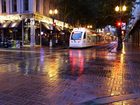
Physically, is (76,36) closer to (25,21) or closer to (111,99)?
(25,21)

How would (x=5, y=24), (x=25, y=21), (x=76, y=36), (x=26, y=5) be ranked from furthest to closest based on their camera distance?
1. (x=5, y=24)
2. (x=26, y=5)
3. (x=25, y=21)
4. (x=76, y=36)

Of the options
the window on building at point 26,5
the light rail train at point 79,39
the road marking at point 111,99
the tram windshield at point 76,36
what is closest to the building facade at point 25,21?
the window on building at point 26,5

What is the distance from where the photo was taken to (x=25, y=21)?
4400 cm

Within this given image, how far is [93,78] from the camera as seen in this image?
11.5 meters

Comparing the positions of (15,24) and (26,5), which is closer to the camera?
(15,24)

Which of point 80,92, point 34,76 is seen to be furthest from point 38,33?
point 80,92

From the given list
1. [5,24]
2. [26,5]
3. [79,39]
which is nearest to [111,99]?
[79,39]

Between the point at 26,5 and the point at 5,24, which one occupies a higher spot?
the point at 26,5

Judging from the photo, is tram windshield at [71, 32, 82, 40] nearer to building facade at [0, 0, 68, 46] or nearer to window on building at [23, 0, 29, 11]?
building facade at [0, 0, 68, 46]

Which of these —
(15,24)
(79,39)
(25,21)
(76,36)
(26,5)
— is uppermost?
(26,5)

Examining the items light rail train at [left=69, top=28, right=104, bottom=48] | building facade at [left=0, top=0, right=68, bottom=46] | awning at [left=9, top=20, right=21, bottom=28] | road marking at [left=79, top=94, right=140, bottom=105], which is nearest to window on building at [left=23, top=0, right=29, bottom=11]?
building facade at [left=0, top=0, right=68, bottom=46]

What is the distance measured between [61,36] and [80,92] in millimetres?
43761

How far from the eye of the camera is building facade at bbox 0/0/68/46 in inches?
1729

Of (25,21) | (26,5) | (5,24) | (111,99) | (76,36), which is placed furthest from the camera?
(5,24)
